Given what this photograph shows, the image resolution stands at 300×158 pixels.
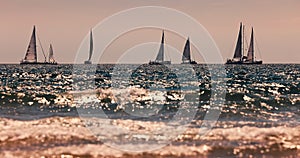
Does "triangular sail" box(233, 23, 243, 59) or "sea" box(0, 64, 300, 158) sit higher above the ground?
"triangular sail" box(233, 23, 243, 59)

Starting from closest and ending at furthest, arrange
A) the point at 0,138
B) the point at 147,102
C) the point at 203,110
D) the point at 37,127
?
the point at 0,138 < the point at 37,127 < the point at 203,110 < the point at 147,102

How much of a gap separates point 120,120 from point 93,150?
36.2 ft

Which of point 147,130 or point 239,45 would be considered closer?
point 147,130

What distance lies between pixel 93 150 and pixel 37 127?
7.56m

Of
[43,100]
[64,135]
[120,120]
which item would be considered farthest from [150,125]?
[43,100]

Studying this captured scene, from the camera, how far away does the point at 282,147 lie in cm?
2406

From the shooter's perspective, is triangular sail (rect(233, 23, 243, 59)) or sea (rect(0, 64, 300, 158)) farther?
triangular sail (rect(233, 23, 243, 59))

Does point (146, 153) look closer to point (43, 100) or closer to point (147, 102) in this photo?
point (147, 102)

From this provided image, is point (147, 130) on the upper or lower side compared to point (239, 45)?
lower

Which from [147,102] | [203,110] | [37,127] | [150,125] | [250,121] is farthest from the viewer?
[147,102]

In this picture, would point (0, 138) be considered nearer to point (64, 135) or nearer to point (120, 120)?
point (64, 135)

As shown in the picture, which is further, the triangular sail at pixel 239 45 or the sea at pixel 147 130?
the triangular sail at pixel 239 45

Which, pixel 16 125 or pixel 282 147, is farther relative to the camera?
pixel 16 125

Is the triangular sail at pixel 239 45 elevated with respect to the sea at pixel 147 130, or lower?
elevated
